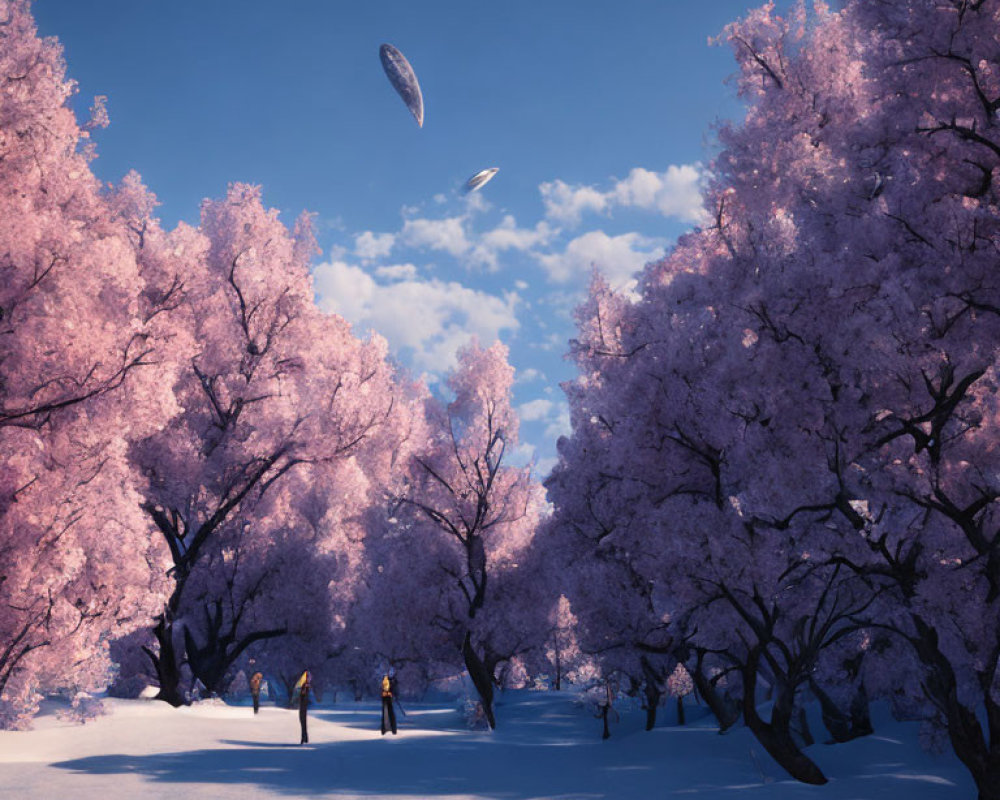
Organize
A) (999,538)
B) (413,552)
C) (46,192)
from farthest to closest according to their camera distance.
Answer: (413,552), (46,192), (999,538)

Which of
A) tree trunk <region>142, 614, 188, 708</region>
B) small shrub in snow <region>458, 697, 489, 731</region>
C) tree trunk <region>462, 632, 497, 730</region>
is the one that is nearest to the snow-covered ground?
tree trunk <region>142, 614, 188, 708</region>

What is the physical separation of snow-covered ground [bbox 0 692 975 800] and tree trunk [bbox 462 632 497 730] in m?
4.31

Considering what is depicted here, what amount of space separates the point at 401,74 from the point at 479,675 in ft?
169

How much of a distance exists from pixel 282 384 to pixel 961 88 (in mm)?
18775

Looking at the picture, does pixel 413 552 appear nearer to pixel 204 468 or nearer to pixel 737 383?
pixel 204 468

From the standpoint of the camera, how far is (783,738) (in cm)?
1308

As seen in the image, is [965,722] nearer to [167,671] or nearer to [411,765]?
[411,765]

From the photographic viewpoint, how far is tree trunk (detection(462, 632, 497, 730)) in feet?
84.3

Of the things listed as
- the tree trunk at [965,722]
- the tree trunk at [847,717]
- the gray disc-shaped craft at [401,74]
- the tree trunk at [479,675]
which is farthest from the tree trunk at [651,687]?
the gray disc-shaped craft at [401,74]

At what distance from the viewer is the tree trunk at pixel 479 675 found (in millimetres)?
25688

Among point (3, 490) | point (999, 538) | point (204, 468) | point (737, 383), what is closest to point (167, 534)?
point (204, 468)

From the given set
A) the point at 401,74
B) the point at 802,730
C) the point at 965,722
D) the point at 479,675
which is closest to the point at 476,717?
the point at 479,675

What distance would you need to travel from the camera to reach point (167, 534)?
22.3 meters

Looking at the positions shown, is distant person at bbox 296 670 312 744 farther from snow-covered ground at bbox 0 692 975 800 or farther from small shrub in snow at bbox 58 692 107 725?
small shrub in snow at bbox 58 692 107 725
